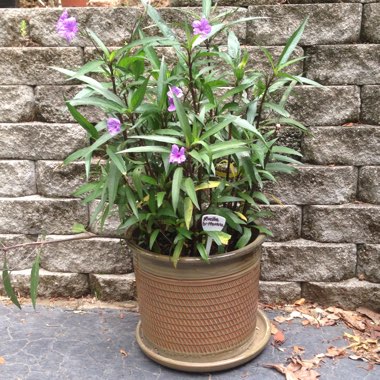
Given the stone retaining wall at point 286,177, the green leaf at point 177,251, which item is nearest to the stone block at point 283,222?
the stone retaining wall at point 286,177

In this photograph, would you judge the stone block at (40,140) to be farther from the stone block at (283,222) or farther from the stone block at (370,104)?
the stone block at (370,104)

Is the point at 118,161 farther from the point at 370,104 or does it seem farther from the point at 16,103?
the point at 370,104

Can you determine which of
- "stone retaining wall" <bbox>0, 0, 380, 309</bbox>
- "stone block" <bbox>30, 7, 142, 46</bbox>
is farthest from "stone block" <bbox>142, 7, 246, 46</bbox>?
"stone block" <bbox>30, 7, 142, 46</bbox>

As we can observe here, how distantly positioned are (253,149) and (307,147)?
570 mm

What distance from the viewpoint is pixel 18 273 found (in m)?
2.72

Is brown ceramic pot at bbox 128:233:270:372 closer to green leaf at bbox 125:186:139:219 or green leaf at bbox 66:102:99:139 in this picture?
green leaf at bbox 125:186:139:219

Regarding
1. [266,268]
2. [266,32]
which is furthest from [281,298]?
[266,32]

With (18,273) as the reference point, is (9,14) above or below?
above

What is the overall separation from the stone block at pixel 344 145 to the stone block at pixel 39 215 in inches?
46.3

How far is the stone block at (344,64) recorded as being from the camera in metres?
2.37

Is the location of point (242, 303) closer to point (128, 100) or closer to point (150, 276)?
point (150, 276)

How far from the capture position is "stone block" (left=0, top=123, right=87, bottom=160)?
2.57 m

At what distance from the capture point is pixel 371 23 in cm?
236

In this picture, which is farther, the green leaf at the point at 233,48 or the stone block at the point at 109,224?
the stone block at the point at 109,224
